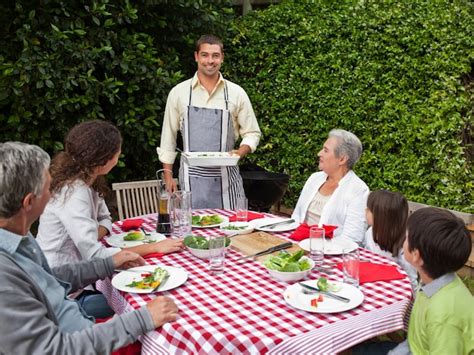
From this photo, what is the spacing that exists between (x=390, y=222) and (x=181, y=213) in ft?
3.57

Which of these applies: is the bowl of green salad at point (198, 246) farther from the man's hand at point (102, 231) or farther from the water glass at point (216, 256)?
the man's hand at point (102, 231)

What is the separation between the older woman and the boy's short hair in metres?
1.10

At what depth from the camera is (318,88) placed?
16.4 feet

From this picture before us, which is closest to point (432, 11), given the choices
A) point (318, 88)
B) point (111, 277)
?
point (318, 88)

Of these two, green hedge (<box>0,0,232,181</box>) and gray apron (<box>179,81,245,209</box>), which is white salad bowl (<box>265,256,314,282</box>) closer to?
gray apron (<box>179,81,245,209</box>)

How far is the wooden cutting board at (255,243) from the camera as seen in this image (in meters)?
2.51

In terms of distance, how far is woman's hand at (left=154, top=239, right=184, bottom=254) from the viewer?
2.50 m

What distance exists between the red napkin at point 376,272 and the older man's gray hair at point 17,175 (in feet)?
4.39

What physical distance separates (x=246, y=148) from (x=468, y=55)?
2079 mm

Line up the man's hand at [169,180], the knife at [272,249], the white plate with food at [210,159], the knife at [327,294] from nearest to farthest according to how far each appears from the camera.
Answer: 1. the knife at [327,294]
2. the knife at [272,249]
3. the white plate with food at [210,159]
4. the man's hand at [169,180]

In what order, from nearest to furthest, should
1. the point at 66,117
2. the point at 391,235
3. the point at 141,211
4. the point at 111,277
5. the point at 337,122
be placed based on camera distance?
the point at 111,277 < the point at 391,235 < the point at 141,211 < the point at 66,117 < the point at 337,122

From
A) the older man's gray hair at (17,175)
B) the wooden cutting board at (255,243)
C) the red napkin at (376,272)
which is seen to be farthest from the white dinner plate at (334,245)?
the older man's gray hair at (17,175)

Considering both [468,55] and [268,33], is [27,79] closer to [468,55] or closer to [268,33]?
[268,33]

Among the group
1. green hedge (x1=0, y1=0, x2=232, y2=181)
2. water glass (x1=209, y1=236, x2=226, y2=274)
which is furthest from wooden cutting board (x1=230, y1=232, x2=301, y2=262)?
green hedge (x1=0, y1=0, x2=232, y2=181)
